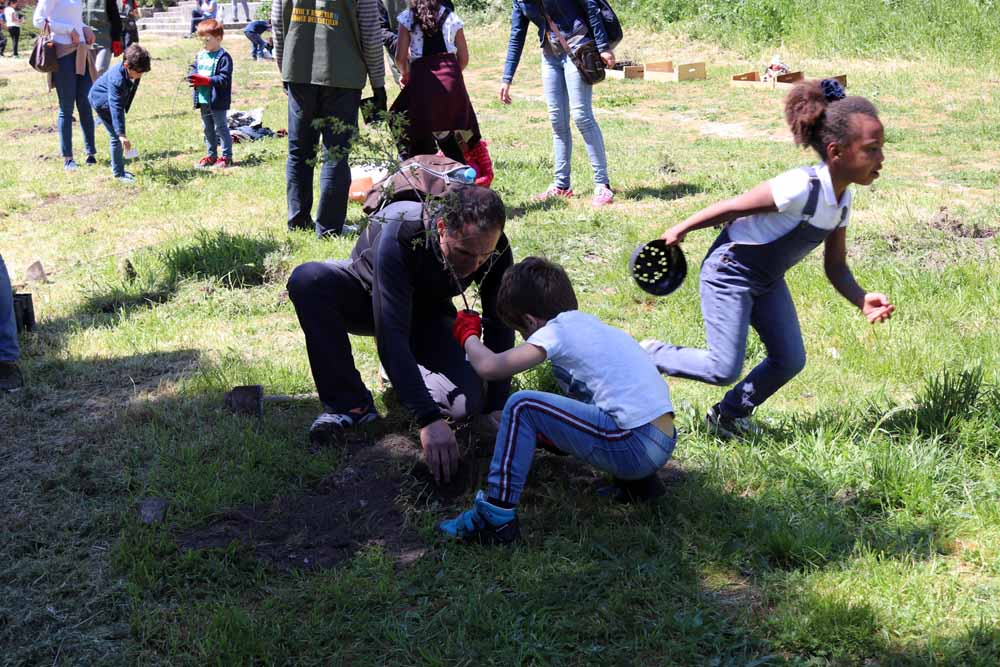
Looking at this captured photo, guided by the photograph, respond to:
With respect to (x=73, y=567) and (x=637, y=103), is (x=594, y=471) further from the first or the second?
(x=637, y=103)

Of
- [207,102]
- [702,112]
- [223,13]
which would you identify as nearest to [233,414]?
[207,102]

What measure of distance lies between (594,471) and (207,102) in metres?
7.79

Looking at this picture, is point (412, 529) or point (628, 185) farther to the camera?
point (628, 185)

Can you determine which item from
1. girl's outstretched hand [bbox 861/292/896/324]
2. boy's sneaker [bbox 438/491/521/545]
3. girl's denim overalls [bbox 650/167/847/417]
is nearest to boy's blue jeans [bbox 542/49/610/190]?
girl's denim overalls [bbox 650/167/847/417]

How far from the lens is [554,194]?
27.5 ft

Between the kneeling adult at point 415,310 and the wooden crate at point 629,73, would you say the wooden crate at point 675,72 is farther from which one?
the kneeling adult at point 415,310

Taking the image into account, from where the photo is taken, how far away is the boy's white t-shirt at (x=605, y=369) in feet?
11.1

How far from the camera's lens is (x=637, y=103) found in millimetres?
13758

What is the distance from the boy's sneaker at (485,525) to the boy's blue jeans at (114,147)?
25.7 ft

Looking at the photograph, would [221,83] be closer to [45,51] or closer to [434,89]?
[45,51]

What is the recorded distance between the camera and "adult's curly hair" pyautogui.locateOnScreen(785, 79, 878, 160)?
370 centimetres

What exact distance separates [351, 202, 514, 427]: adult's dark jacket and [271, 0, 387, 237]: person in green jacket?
9.73 feet

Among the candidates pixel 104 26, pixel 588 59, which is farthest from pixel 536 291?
pixel 104 26

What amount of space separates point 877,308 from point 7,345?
13.8 feet
